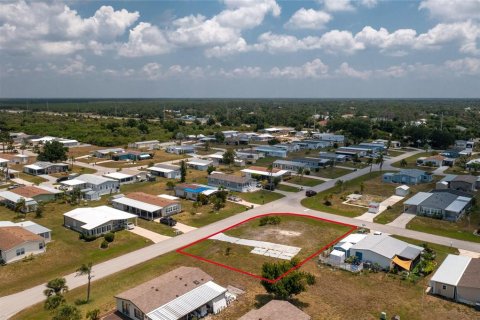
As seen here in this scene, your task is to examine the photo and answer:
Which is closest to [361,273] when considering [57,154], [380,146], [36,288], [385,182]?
[36,288]

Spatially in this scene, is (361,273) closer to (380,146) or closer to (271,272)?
(271,272)

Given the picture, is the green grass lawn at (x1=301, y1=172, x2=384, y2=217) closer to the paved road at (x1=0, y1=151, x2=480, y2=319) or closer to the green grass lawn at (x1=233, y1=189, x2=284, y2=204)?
the paved road at (x1=0, y1=151, x2=480, y2=319)

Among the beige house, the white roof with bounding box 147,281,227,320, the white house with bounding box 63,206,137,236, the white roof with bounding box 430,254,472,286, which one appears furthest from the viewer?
the white house with bounding box 63,206,137,236

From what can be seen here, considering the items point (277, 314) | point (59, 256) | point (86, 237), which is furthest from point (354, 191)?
point (59, 256)

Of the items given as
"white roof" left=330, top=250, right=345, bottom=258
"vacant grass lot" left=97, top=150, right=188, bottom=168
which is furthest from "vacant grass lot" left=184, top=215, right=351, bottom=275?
"vacant grass lot" left=97, top=150, right=188, bottom=168

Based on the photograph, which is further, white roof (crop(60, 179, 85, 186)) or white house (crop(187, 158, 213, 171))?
white house (crop(187, 158, 213, 171))

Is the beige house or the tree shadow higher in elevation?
the beige house
